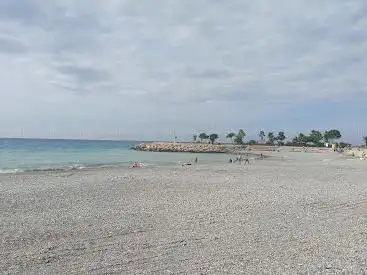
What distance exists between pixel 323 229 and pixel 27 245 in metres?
7.41

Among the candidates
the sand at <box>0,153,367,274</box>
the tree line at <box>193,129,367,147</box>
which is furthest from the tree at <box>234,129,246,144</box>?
the sand at <box>0,153,367,274</box>

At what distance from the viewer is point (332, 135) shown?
133500mm

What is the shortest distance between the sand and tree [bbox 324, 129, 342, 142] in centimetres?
12176

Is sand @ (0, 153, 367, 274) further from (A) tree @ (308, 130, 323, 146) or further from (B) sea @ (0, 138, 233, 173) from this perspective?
(A) tree @ (308, 130, 323, 146)

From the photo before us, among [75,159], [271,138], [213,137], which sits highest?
[213,137]

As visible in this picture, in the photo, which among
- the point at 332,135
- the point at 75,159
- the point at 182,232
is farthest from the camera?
the point at 332,135

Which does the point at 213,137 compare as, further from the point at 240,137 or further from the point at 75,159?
the point at 75,159

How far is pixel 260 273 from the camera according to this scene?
7.39m

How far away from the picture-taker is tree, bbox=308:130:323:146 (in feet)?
444

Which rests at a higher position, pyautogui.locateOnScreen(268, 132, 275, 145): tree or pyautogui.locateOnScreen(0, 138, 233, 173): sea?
pyautogui.locateOnScreen(268, 132, 275, 145): tree

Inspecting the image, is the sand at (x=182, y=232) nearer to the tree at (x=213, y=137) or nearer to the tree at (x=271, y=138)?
the tree at (x=271, y=138)

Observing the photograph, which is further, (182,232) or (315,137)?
(315,137)

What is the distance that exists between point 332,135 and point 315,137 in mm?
5482

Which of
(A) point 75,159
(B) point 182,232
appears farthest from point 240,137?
(B) point 182,232
